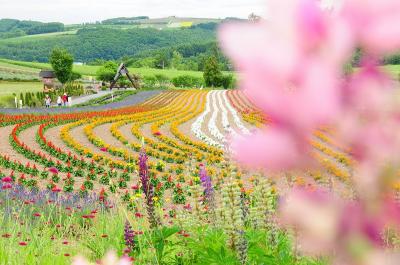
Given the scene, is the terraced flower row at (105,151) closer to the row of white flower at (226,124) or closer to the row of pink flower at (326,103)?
the row of white flower at (226,124)

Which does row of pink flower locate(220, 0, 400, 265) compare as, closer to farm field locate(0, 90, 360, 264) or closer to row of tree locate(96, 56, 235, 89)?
farm field locate(0, 90, 360, 264)

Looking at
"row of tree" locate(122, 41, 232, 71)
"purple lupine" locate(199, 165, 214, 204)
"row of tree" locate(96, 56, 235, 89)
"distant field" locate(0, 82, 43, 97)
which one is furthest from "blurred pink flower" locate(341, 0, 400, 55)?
"row of tree" locate(122, 41, 232, 71)

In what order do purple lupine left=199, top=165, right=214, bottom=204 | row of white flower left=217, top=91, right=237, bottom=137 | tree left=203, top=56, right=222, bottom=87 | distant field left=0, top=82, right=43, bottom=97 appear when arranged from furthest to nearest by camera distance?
1. tree left=203, top=56, right=222, bottom=87
2. distant field left=0, top=82, right=43, bottom=97
3. purple lupine left=199, top=165, right=214, bottom=204
4. row of white flower left=217, top=91, right=237, bottom=137

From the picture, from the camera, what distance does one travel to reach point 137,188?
756cm

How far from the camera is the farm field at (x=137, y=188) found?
13.9 ft

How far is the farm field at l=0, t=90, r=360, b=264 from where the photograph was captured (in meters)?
4.25

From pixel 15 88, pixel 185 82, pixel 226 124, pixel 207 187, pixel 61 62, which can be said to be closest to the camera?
pixel 207 187

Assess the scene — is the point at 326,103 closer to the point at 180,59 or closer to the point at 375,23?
the point at 375,23

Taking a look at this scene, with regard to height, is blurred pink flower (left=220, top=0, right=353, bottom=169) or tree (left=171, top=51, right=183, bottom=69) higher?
blurred pink flower (left=220, top=0, right=353, bottom=169)

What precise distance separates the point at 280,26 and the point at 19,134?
25.8m

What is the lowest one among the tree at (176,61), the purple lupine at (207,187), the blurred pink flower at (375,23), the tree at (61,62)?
the tree at (176,61)

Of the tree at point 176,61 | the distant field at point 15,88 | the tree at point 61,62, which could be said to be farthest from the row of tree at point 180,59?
the distant field at point 15,88

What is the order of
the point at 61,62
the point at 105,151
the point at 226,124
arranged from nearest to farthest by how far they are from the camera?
the point at 105,151 → the point at 226,124 → the point at 61,62

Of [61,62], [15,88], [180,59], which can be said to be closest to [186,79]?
[61,62]
